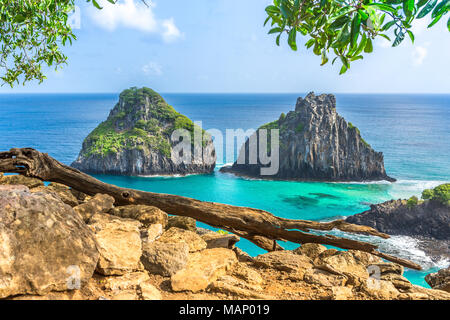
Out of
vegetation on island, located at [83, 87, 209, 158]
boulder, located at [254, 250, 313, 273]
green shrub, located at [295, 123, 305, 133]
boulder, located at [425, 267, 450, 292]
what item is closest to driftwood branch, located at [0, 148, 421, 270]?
boulder, located at [425, 267, 450, 292]

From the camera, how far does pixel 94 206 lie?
19.3 feet

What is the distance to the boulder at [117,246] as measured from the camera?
3.97 m

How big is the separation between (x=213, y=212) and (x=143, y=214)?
124 cm

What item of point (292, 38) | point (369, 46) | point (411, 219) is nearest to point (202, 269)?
point (292, 38)

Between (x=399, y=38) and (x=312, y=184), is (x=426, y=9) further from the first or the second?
(x=312, y=184)

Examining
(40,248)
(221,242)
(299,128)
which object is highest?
(299,128)

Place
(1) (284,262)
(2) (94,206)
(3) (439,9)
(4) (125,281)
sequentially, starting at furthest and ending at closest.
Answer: (2) (94,206)
(1) (284,262)
(4) (125,281)
(3) (439,9)

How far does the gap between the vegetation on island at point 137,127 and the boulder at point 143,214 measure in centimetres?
7719

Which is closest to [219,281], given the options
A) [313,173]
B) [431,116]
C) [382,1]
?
[382,1]

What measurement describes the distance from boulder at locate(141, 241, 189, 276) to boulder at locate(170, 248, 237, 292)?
126 millimetres

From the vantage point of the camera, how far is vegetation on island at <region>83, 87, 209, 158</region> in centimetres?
8250

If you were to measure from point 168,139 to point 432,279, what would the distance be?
83919 mm

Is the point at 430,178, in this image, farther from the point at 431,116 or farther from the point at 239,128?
the point at 431,116

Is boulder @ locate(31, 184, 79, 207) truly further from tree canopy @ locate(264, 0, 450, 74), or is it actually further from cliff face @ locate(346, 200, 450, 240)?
cliff face @ locate(346, 200, 450, 240)
